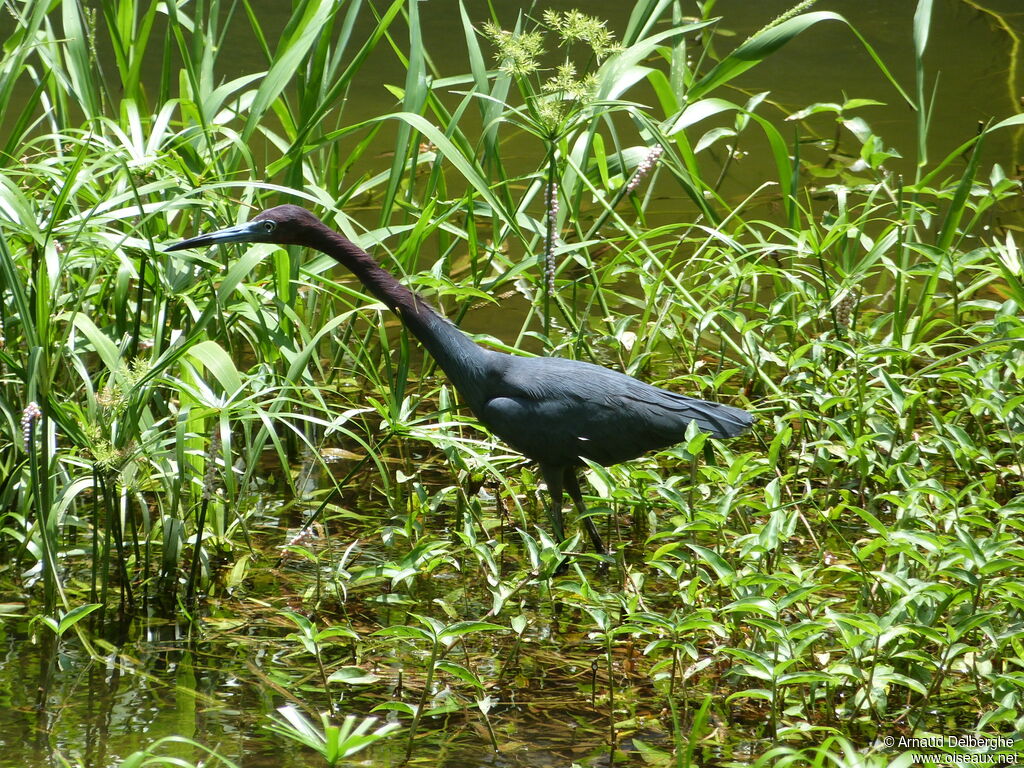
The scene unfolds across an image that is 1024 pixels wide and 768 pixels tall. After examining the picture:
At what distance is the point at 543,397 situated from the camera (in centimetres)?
354

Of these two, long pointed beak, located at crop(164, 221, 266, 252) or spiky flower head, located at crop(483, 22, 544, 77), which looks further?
spiky flower head, located at crop(483, 22, 544, 77)

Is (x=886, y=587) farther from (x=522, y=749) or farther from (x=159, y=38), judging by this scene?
(x=159, y=38)

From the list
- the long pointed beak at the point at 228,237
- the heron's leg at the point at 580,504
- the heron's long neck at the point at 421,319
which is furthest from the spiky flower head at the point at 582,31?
the heron's leg at the point at 580,504

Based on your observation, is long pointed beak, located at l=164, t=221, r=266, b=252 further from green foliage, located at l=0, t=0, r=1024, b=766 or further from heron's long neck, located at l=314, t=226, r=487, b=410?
heron's long neck, located at l=314, t=226, r=487, b=410

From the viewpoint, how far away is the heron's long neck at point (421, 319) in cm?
361

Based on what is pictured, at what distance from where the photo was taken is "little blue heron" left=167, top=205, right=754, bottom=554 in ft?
11.5

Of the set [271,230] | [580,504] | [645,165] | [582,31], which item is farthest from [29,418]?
[645,165]

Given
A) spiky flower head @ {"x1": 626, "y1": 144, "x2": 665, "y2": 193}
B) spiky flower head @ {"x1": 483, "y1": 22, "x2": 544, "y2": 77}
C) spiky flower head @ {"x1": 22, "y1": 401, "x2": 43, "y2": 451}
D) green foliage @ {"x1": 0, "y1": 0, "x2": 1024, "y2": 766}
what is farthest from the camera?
spiky flower head @ {"x1": 626, "y1": 144, "x2": 665, "y2": 193}

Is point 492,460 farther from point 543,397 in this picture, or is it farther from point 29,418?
point 29,418

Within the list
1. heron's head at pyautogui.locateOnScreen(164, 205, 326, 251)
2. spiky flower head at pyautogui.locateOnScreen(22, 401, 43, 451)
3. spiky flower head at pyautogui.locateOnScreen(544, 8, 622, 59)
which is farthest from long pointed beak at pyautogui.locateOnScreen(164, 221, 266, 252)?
spiky flower head at pyautogui.locateOnScreen(544, 8, 622, 59)

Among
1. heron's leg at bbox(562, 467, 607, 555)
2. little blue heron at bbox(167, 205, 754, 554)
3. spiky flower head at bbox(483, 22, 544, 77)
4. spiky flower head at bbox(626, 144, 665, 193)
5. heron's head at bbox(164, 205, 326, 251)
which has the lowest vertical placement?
heron's leg at bbox(562, 467, 607, 555)

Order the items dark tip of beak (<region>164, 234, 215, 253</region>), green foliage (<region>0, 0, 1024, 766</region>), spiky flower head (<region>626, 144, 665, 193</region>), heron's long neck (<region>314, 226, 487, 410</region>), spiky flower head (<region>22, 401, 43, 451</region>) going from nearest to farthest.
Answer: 1. green foliage (<region>0, 0, 1024, 766</region>)
2. spiky flower head (<region>22, 401, 43, 451</region>)
3. dark tip of beak (<region>164, 234, 215, 253</region>)
4. heron's long neck (<region>314, 226, 487, 410</region>)
5. spiky flower head (<region>626, 144, 665, 193</region>)

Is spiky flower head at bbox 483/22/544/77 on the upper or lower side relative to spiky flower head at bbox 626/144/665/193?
upper

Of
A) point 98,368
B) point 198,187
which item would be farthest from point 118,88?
point 198,187
